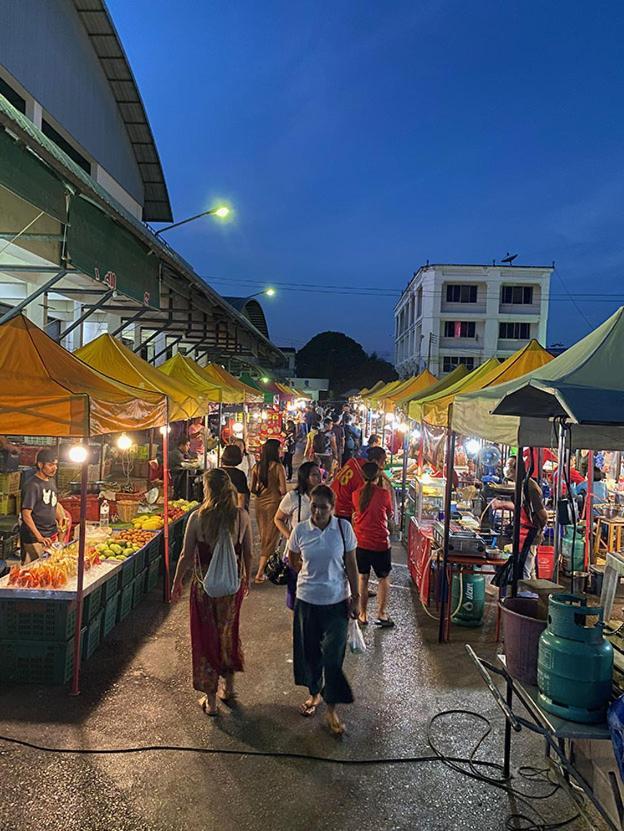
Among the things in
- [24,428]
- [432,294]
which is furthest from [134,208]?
[432,294]

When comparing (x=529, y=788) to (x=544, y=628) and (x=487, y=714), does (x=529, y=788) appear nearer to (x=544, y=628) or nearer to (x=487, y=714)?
(x=487, y=714)

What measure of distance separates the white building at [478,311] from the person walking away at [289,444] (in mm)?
21536

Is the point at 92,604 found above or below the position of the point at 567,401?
below

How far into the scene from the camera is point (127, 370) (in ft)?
27.7

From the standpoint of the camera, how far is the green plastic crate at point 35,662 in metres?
4.84

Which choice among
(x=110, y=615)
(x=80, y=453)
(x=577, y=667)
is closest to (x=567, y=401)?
(x=577, y=667)

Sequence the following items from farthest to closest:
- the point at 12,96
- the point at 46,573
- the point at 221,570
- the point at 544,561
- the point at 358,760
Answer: the point at 12,96 < the point at 544,561 < the point at 46,573 < the point at 221,570 < the point at 358,760

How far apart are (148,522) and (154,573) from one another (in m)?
0.77

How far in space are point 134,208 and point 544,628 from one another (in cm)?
1783

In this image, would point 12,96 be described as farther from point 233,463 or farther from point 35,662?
point 35,662

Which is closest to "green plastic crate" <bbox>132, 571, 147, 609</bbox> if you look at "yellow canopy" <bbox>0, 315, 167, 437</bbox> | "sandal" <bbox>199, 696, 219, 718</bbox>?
"yellow canopy" <bbox>0, 315, 167, 437</bbox>

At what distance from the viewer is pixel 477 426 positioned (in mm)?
5594

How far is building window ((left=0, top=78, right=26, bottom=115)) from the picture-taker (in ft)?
33.3

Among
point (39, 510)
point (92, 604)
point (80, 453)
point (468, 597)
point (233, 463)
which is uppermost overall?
point (80, 453)
